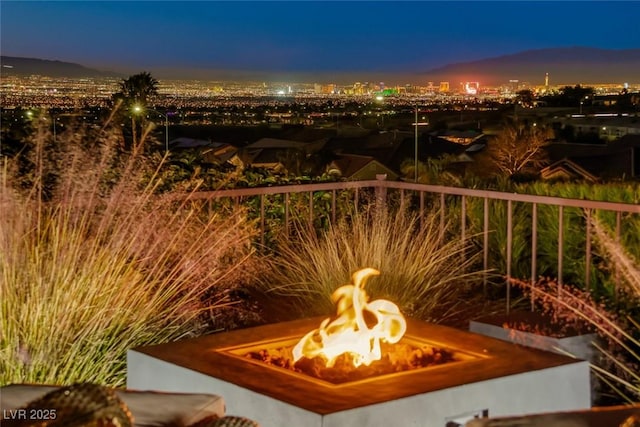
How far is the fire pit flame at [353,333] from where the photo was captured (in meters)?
4.87

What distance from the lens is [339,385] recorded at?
443 cm

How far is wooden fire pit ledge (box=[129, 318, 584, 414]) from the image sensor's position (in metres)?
4.27

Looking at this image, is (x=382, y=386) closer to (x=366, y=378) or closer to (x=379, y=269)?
(x=366, y=378)

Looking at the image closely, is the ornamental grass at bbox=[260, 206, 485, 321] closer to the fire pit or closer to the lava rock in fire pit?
the fire pit

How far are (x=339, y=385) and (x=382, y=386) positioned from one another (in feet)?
0.60

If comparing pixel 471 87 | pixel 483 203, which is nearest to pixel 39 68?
pixel 483 203

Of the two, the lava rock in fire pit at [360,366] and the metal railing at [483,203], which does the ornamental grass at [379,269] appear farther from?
the lava rock in fire pit at [360,366]

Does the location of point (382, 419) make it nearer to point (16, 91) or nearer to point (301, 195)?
point (301, 195)

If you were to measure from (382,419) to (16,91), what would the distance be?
23.7 ft

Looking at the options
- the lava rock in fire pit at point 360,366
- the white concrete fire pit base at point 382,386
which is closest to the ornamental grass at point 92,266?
the white concrete fire pit base at point 382,386

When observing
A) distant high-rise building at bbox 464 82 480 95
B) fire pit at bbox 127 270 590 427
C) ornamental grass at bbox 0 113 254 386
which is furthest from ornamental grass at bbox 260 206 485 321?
distant high-rise building at bbox 464 82 480 95

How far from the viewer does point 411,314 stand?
24.2ft

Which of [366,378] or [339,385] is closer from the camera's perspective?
[339,385]

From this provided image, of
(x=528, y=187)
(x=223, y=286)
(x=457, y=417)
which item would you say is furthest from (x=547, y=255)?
(x=457, y=417)
